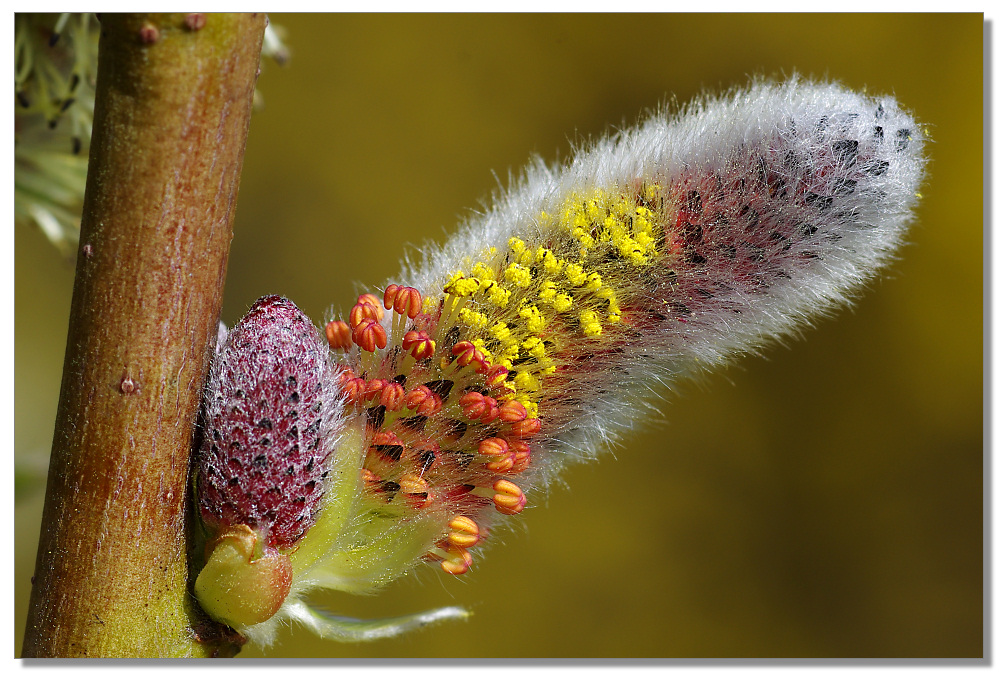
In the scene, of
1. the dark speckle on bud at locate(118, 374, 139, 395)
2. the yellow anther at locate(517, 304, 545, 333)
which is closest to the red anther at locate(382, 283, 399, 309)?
the yellow anther at locate(517, 304, 545, 333)

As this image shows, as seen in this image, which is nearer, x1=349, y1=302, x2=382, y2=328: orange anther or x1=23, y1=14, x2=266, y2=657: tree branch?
x1=23, y1=14, x2=266, y2=657: tree branch

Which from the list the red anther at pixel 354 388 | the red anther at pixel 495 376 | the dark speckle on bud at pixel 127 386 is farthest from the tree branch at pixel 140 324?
the red anther at pixel 495 376

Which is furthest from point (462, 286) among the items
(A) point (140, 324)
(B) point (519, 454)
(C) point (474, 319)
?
(A) point (140, 324)

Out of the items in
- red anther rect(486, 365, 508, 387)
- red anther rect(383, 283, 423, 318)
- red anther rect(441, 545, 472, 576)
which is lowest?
red anther rect(441, 545, 472, 576)

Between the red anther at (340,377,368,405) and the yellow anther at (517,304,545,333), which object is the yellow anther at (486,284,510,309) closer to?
the yellow anther at (517,304,545,333)

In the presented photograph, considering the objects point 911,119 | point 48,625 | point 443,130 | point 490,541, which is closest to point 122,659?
point 48,625

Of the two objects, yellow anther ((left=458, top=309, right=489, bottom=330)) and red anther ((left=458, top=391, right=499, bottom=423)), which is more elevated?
yellow anther ((left=458, top=309, right=489, bottom=330))
